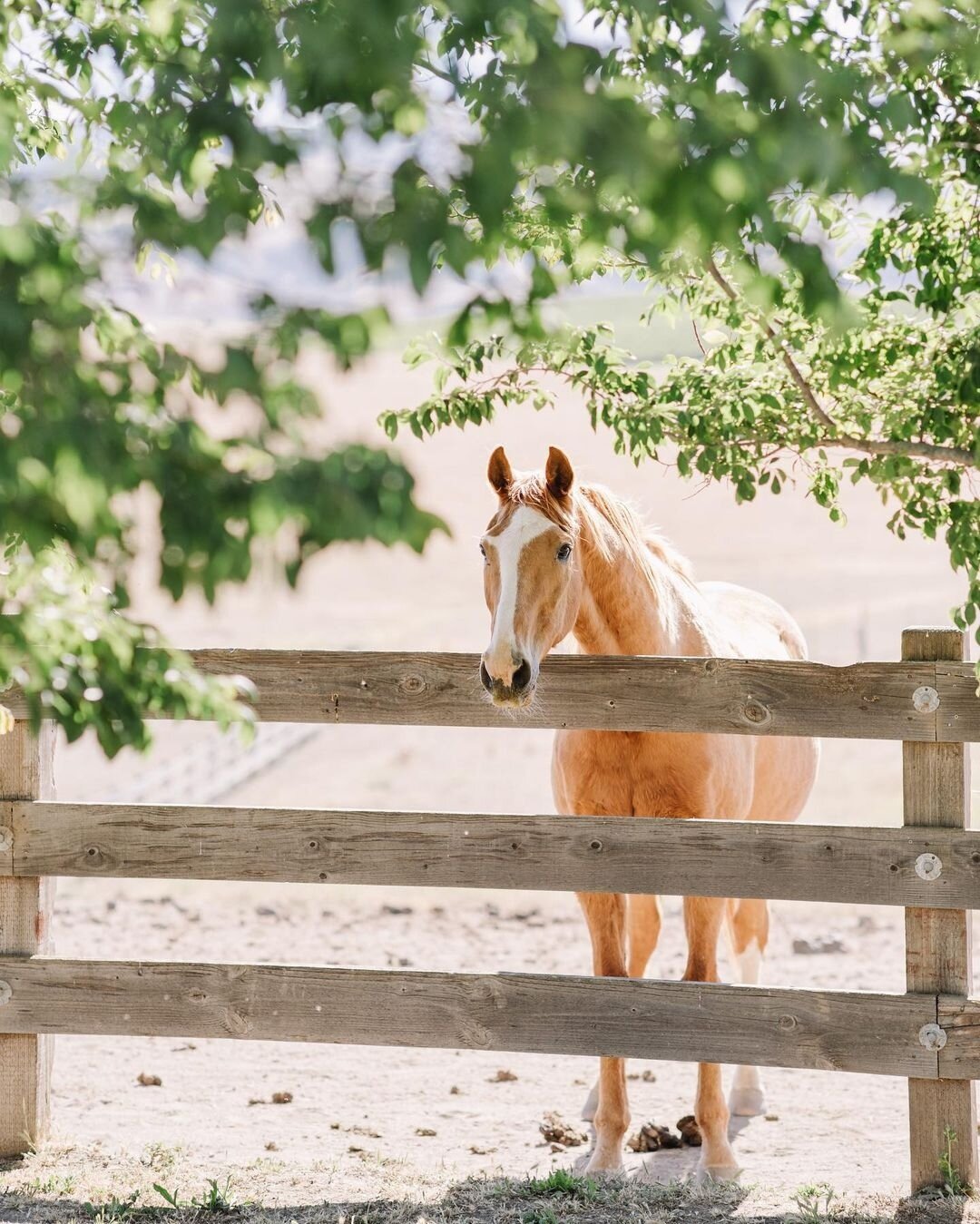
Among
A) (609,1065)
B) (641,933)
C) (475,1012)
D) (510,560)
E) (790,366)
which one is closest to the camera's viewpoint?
(790,366)

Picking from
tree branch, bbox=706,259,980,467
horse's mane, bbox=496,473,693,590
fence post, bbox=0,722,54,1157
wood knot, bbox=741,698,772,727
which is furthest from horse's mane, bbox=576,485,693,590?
fence post, bbox=0,722,54,1157

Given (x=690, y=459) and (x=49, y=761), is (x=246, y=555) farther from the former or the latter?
(x=49, y=761)

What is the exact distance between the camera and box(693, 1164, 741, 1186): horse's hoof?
4.27 meters

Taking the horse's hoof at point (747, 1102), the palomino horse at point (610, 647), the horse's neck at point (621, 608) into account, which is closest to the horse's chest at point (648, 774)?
the palomino horse at point (610, 647)

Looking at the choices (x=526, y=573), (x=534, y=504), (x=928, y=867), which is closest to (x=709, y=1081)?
(x=928, y=867)

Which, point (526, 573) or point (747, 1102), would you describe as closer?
point (526, 573)

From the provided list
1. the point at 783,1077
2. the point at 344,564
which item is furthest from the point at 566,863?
the point at 344,564

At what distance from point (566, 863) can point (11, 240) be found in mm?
2976

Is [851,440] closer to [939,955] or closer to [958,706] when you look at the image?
[958,706]

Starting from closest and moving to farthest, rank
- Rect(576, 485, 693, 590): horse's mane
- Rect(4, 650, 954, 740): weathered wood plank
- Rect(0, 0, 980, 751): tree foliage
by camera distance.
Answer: Rect(0, 0, 980, 751): tree foliage, Rect(4, 650, 954, 740): weathered wood plank, Rect(576, 485, 693, 590): horse's mane

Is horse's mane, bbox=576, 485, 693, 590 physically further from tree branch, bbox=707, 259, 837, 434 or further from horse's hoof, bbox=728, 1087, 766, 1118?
horse's hoof, bbox=728, 1087, 766, 1118

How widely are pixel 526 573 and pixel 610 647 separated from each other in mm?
683

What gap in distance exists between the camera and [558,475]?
4.04m

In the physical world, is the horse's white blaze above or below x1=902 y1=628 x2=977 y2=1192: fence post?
above
